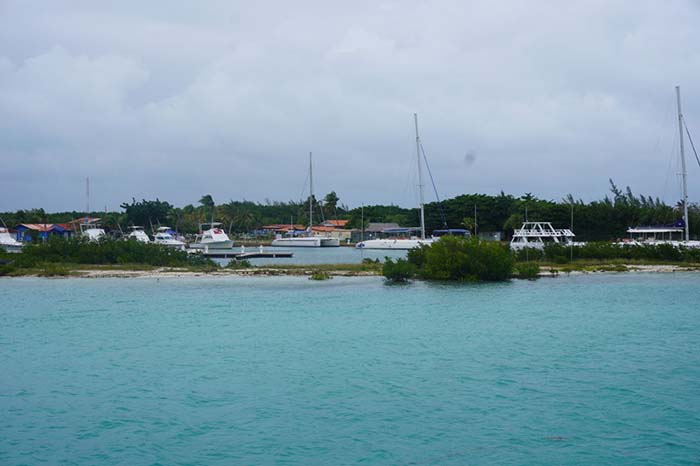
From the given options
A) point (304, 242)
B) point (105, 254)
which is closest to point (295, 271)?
point (105, 254)

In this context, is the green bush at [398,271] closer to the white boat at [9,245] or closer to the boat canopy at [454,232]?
the white boat at [9,245]

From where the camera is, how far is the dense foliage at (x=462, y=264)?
130 feet

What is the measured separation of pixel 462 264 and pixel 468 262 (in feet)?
1.29

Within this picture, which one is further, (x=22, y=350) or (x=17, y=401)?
(x=22, y=350)

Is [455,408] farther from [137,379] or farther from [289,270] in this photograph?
[289,270]

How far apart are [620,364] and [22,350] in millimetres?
17830

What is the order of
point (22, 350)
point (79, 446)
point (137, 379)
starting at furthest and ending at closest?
point (22, 350), point (137, 379), point (79, 446)

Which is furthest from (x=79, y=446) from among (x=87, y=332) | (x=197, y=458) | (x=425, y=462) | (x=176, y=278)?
(x=176, y=278)

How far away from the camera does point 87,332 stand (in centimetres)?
2411

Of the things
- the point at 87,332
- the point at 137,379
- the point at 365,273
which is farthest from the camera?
the point at 365,273

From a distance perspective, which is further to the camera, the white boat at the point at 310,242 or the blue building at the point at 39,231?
the white boat at the point at 310,242

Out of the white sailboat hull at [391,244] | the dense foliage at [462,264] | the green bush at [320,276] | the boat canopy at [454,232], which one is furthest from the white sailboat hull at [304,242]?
the dense foliage at [462,264]

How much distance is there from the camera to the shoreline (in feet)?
146

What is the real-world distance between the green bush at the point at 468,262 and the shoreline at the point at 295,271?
13.4ft
